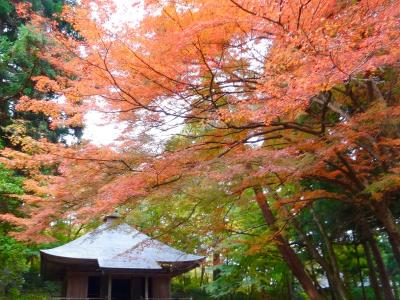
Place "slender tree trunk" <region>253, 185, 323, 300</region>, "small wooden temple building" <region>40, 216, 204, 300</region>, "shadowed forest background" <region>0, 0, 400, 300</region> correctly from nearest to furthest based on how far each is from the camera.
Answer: "shadowed forest background" <region>0, 0, 400, 300</region> → "slender tree trunk" <region>253, 185, 323, 300</region> → "small wooden temple building" <region>40, 216, 204, 300</region>

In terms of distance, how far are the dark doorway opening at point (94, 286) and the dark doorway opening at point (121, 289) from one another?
2.62ft

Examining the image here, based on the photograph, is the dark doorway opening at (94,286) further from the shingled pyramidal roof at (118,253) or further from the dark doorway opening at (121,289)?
the shingled pyramidal roof at (118,253)

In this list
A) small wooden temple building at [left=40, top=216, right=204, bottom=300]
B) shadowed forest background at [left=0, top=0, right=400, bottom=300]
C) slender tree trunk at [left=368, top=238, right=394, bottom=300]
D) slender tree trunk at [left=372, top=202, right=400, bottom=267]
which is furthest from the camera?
small wooden temple building at [left=40, top=216, right=204, bottom=300]

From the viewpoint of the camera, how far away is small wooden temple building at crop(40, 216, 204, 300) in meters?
10.7

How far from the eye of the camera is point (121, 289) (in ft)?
42.7

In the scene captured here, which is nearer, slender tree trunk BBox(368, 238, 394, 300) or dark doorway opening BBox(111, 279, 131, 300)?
slender tree trunk BBox(368, 238, 394, 300)

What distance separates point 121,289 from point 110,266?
Answer: 3174mm

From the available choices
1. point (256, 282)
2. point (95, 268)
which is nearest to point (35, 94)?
point (95, 268)

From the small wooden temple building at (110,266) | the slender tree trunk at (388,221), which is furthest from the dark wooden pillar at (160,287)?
the slender tree trunk at (388,221)

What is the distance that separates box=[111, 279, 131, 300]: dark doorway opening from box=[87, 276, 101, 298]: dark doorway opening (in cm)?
80

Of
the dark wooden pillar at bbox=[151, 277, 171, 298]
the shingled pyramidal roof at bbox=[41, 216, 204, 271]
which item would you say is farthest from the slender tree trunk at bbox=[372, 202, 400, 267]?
the dark wooden pillar at bbox=[151, 277, 171, 298]

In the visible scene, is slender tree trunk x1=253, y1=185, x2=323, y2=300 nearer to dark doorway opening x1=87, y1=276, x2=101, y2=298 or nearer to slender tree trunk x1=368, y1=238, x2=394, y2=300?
slender tree trunk x1=368, y1=238, x2=394, y2=300

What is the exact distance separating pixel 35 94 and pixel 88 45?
9.94m

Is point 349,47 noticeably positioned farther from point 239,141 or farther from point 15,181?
point 15,181
